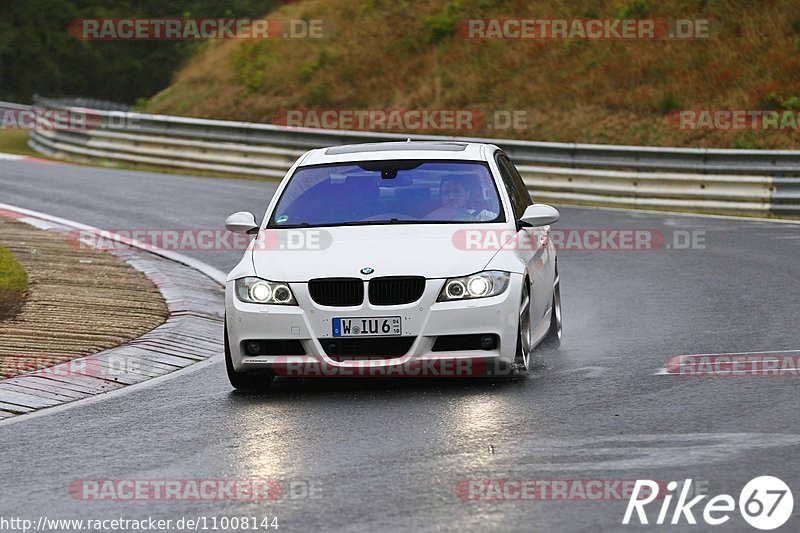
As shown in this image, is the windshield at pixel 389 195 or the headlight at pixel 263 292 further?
the windshield at pixel 389 195

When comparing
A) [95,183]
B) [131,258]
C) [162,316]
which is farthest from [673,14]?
[162,316]

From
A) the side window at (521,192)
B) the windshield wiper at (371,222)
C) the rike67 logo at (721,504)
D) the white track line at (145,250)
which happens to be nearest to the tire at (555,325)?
the side window at (521,192)

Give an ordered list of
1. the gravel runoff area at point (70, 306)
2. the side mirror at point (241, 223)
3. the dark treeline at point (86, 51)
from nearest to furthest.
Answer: the side mirror at point (241, 223)
the gravel runoff area at point (70, 306)
the dark treeline at point (86, 51)

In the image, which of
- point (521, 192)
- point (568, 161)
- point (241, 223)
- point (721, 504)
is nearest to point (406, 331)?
point (241, 223)

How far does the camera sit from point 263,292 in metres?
9.06

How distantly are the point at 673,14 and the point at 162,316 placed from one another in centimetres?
2336

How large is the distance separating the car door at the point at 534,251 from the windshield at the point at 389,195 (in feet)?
0.87

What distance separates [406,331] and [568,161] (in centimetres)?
1619

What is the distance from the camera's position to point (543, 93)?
106 ft

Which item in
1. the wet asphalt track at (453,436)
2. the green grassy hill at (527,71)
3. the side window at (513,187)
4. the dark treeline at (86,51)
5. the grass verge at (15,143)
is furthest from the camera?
the dark treeline at (86,51)

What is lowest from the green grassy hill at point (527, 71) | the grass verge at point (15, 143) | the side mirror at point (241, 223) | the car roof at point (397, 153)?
the grass verge at point (15, 143)

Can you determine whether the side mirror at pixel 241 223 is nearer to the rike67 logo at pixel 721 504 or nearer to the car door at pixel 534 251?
the car door at pixel 534 251

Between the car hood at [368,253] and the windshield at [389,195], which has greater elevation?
the windshield at [389,195]

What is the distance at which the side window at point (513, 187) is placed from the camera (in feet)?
34.1
